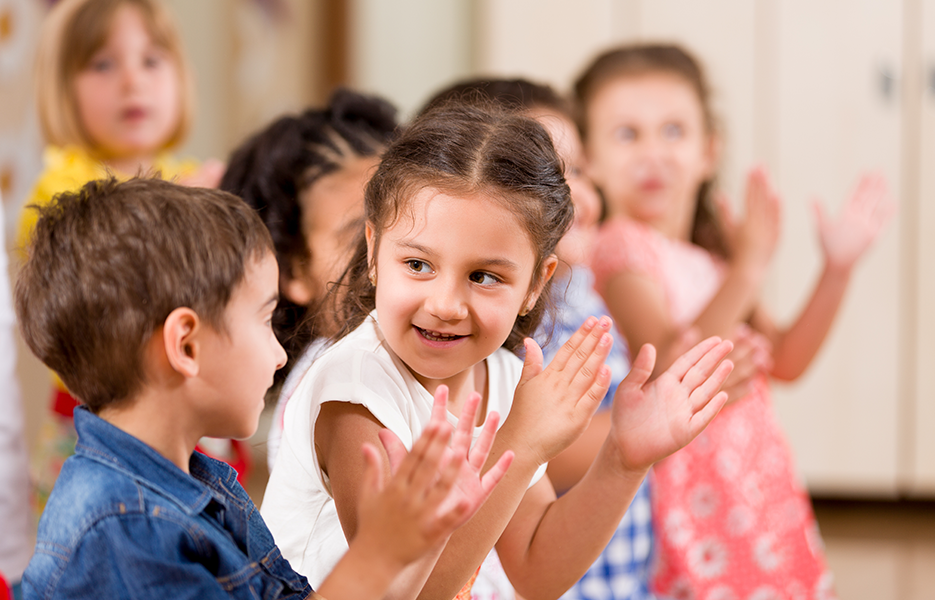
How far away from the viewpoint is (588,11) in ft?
8.68

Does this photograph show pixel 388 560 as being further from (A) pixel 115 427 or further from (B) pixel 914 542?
(B) pixel 914 542

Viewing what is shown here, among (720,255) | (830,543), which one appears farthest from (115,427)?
(830,543)

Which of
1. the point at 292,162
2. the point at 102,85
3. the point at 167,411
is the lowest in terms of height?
the point at 167,411

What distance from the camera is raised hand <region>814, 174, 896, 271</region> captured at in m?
1.69

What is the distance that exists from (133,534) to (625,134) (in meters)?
1.30

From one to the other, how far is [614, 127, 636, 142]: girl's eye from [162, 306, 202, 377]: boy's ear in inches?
47.3

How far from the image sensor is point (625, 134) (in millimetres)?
1662

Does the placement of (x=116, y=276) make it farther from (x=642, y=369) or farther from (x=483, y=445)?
(x=642, y=369)

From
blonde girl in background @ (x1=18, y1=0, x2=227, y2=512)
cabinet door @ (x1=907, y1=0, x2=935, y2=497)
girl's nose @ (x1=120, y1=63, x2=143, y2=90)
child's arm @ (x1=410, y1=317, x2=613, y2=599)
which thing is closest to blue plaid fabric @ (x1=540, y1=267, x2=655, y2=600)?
child's arm @ (x1=410, y1=317, x2=613, y2=599)

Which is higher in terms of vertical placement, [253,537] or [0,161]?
[0,161]

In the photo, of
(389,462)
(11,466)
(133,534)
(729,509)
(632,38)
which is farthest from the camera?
(632,38)

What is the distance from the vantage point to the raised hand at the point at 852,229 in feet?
5.55

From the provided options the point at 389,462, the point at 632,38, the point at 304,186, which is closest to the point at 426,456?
the point at 389,462

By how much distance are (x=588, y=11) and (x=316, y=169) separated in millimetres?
1744
